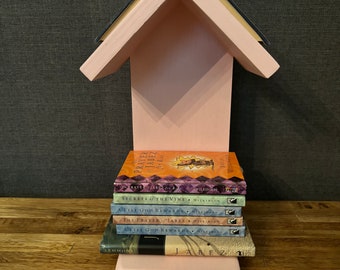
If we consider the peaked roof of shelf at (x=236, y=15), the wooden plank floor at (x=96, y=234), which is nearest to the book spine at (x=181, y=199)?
the wooden plank floor at (x=96, y=234)

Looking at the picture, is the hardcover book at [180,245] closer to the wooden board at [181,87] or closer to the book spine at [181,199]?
the book spine at [181,199]

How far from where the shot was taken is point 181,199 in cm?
54

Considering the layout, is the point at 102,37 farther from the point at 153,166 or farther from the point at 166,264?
the point at 166,264

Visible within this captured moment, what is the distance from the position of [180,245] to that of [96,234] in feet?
0.73

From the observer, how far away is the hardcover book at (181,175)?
54 cm

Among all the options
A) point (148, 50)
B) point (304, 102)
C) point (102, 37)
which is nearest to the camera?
point (102, 37)

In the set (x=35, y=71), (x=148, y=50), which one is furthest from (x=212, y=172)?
(x=35, y=71)

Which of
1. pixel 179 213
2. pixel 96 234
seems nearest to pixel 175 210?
pixel 179 213

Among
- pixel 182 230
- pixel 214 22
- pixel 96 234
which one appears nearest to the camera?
pixel 214 22

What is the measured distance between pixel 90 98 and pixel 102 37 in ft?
1.00

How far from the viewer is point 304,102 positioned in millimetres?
775

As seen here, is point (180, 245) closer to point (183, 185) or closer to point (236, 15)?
point (183, 185)

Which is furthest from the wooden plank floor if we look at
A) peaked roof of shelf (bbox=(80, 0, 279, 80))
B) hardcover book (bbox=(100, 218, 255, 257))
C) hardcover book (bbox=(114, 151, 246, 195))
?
peaked roof of shelf (bbox=(80, 0, 279, 80))

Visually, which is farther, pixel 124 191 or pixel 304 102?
pixel 304 102
